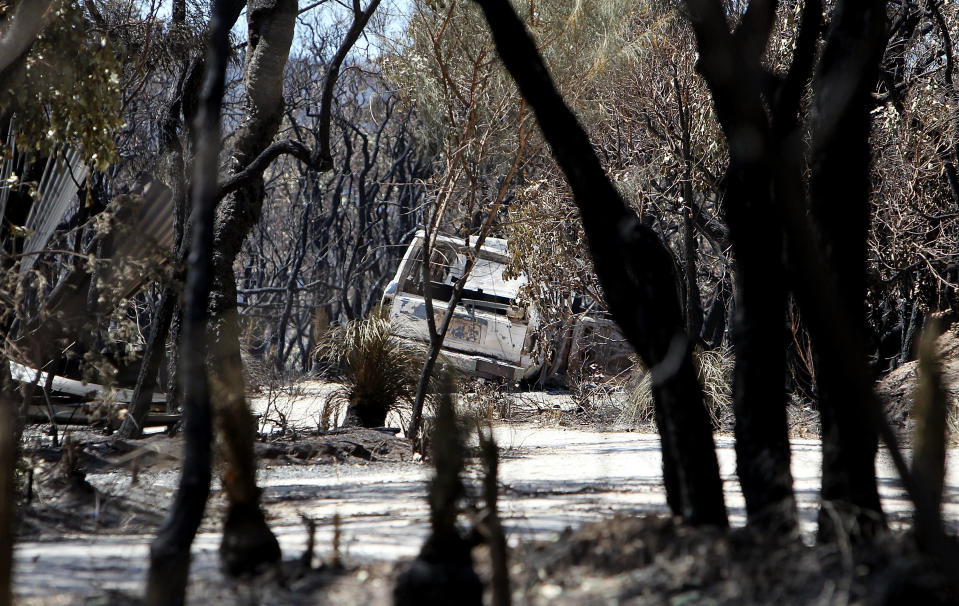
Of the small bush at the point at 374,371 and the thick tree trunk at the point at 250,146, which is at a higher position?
the thick tree trunk at the point at 250,146

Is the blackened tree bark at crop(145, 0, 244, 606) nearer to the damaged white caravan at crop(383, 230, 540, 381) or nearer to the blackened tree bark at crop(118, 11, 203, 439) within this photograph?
the blackened tree bark at crop(118, 11, 203, 439)

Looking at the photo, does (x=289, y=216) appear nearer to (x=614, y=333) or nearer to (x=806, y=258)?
(x=614, y=333)

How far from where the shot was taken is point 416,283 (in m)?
13.1

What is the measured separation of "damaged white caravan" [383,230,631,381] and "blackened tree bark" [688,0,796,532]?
320 inches

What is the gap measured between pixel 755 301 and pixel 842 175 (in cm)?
52

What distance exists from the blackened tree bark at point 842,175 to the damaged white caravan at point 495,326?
8.28 metres

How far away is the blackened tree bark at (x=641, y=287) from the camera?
317 centimetres

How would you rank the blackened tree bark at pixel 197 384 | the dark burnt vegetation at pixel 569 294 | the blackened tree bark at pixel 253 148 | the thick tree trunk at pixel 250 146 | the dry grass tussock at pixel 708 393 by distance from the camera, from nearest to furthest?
1. the blackened tree bark at pixel 197 384
2. the dark burnt vegetation at pixel 569 294
3. the blackened tree bark at pixel 253 148
4. the thick tree trunk at pixel 250 146
5. the dry grass tussock at pixel 708 393

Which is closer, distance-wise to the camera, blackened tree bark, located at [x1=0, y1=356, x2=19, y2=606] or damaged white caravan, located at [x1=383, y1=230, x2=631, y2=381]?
blackened tree bark, located at [x1=0, y1=356, x2=19, y2=606]

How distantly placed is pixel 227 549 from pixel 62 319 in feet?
10.1

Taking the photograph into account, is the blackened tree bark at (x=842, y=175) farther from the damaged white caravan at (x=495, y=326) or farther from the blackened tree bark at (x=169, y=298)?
the damaged white caravan at (x=495, y=326)

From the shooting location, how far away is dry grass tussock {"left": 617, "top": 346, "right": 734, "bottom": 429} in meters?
9.34

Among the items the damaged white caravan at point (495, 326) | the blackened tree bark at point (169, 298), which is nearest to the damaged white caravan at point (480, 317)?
the damaged white caravan at point (495, 326)

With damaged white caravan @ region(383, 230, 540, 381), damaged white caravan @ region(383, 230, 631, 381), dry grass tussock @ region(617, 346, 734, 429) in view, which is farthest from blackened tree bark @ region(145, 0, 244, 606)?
damaged white caravan @ region(383, 230, 540, 381)
